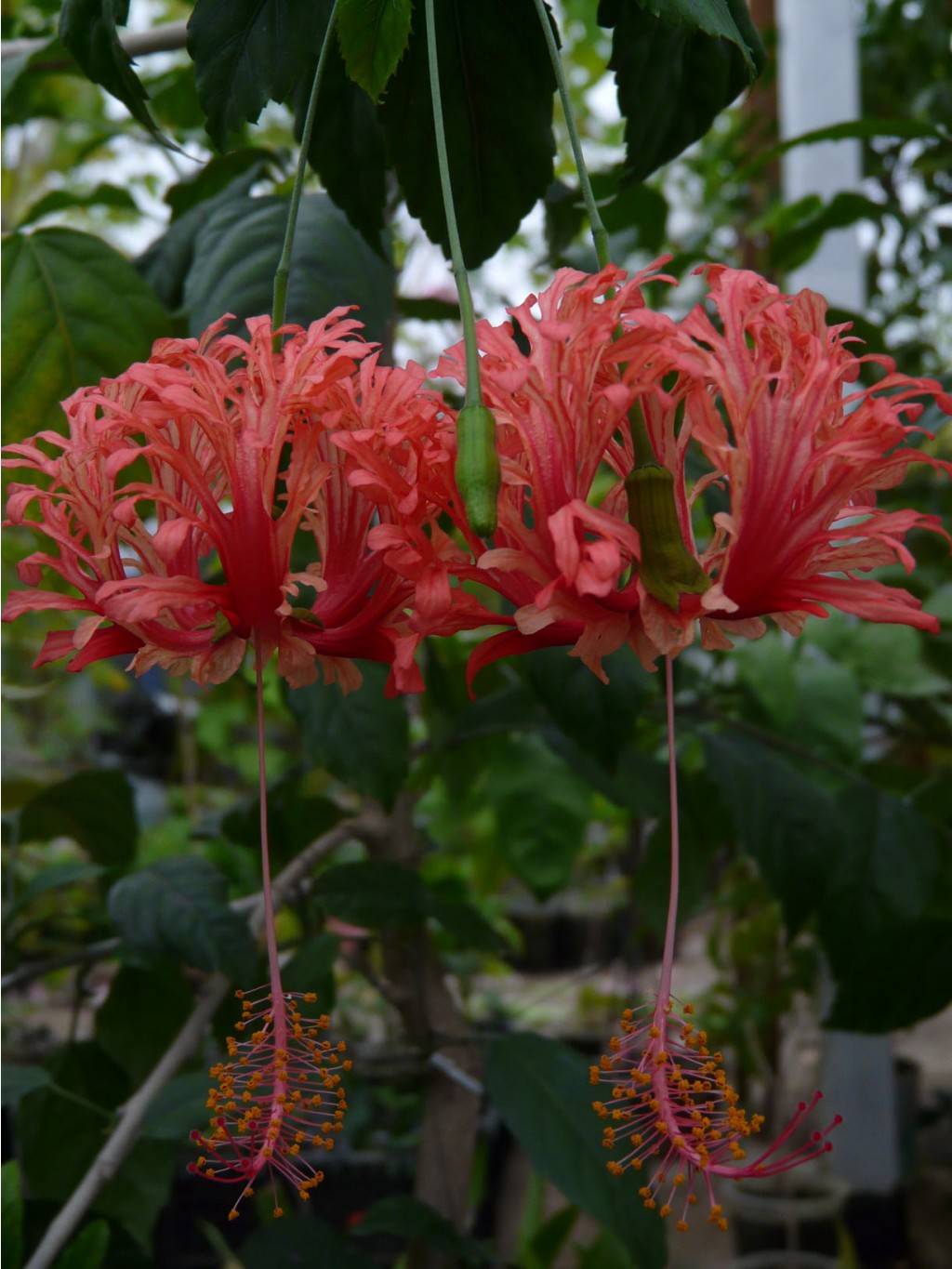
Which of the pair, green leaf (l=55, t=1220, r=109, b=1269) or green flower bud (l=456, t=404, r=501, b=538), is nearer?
green flower bud (l=456, t=404, r=501, b=538)

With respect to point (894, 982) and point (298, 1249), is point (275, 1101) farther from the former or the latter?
point (894, 982)

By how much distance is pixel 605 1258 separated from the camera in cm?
126

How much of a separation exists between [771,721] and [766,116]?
1728mm

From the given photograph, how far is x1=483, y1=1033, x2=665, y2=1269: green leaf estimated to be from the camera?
2.43ft

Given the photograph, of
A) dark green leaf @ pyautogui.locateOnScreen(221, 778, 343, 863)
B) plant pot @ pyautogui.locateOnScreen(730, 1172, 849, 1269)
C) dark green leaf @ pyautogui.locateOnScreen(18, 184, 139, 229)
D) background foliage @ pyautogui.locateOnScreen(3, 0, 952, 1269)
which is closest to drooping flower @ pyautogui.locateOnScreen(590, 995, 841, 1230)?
background foliage @ pyautogui.locateOnScreen(3, 0, 952, 1269)

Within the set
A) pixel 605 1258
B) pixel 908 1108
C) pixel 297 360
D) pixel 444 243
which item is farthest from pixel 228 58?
pixel 908 1108

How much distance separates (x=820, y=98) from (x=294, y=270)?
1.28 meters

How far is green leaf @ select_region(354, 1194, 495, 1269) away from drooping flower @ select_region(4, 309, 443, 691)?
619 millimetres

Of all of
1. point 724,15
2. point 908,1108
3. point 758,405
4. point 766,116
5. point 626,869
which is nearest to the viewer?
point 758,405

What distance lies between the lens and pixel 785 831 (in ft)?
3.02

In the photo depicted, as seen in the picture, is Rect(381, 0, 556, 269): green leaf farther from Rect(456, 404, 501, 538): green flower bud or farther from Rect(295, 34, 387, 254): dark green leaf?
Rect(456, 404, 501, 538): green flower bud

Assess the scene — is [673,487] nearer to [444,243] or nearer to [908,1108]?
[444,243]

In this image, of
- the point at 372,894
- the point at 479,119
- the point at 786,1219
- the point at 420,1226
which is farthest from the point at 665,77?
the point at 786,1219

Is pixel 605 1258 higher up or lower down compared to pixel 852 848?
lower down
